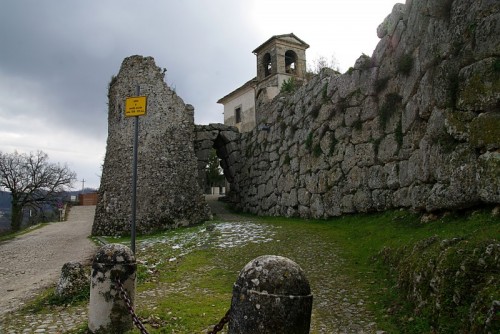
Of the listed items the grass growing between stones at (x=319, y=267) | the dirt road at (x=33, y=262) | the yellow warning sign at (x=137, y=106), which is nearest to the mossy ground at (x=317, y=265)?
the grass growing between stones at (x=319, y=267)

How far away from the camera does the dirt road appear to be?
6.89 m

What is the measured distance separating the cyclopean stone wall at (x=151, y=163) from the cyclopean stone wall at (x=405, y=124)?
3.21m

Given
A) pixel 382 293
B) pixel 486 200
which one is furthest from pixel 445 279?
pixel 486 200

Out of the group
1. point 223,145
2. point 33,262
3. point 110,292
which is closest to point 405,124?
point 110,292

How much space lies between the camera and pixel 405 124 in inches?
314

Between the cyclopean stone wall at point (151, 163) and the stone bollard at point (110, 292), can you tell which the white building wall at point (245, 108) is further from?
the stone bollard at point (110, 292)

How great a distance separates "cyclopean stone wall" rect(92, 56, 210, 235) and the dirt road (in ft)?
5.47

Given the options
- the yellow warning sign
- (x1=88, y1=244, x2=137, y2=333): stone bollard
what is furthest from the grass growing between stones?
the yellow warning sign

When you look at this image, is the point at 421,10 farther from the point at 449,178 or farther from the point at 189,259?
the point at 189,259

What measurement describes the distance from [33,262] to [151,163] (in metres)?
5.12

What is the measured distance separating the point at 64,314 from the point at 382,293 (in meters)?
4.17

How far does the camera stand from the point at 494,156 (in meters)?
5.45

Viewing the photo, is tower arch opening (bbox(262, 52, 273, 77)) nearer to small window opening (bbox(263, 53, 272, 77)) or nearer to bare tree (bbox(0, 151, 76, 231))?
small window opening (bbox(263, 53, 272, 77))

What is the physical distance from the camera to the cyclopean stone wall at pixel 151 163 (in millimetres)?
13883
